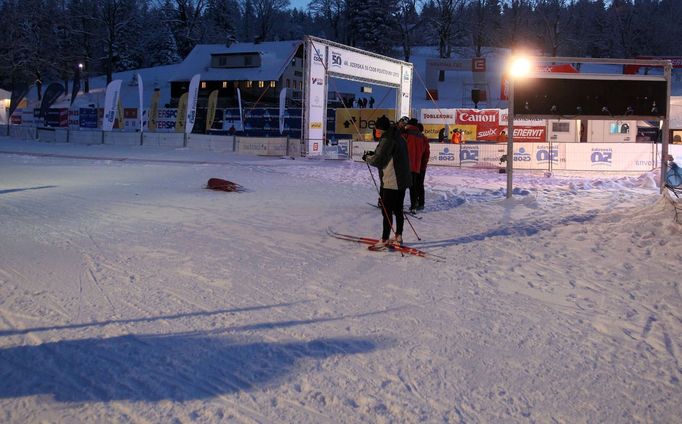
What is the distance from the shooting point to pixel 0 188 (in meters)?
14.1

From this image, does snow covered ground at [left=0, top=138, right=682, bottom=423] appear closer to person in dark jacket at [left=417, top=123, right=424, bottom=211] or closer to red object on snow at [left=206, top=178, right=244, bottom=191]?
person in dark jacket at [left=417, top=123, right=424, bottom=211]

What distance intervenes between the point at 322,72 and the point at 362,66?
2835mm

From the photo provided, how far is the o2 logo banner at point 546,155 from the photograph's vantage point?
21766 millimetres

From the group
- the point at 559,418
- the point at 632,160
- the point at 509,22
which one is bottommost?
the point at 559,418

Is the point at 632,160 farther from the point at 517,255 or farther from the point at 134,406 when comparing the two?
the point at 134,406

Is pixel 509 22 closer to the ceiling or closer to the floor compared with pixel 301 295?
closer to the ceiling

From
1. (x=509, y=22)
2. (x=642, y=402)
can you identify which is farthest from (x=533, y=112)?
(x=509, y=22)

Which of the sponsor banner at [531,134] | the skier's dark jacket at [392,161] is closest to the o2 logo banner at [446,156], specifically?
A: the sponsor banner at [531,134]

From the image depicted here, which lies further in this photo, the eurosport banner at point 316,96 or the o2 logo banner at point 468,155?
the o2 logo banner at point 468,155

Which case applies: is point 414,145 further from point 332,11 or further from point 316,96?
point 332,11

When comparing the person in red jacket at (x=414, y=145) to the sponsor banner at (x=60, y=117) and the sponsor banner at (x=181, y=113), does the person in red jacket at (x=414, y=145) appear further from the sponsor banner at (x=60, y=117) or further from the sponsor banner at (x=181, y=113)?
the sponsor banner at (x=60, y=117)

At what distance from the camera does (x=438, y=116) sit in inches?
1378

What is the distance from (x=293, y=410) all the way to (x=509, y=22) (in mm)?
82565

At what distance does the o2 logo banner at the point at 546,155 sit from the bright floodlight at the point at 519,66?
9472 mm
